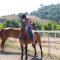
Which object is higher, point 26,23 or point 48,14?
point 26,23

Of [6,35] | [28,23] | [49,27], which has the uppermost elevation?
[28,23]

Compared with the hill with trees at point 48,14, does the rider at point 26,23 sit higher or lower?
higher

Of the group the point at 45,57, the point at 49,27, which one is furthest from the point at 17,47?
the point at 49,27

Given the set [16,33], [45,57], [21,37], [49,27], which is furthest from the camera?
[49,27]

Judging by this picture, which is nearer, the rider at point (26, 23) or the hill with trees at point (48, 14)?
the rider at point (26, 23)

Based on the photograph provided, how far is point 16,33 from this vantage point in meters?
16.2

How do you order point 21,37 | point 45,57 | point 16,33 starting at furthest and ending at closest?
point 16,33 → point 45,57 → point 21,37

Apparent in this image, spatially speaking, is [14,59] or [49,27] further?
[49,27]

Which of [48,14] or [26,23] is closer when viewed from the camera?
[26,23]

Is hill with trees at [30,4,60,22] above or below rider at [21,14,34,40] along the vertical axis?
below

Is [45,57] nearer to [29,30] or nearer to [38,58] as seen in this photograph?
[38,58]

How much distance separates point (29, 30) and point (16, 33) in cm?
401

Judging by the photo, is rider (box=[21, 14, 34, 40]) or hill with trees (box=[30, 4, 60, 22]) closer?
rider (box=[21, 14, 34, 40])

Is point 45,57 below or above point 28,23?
below
